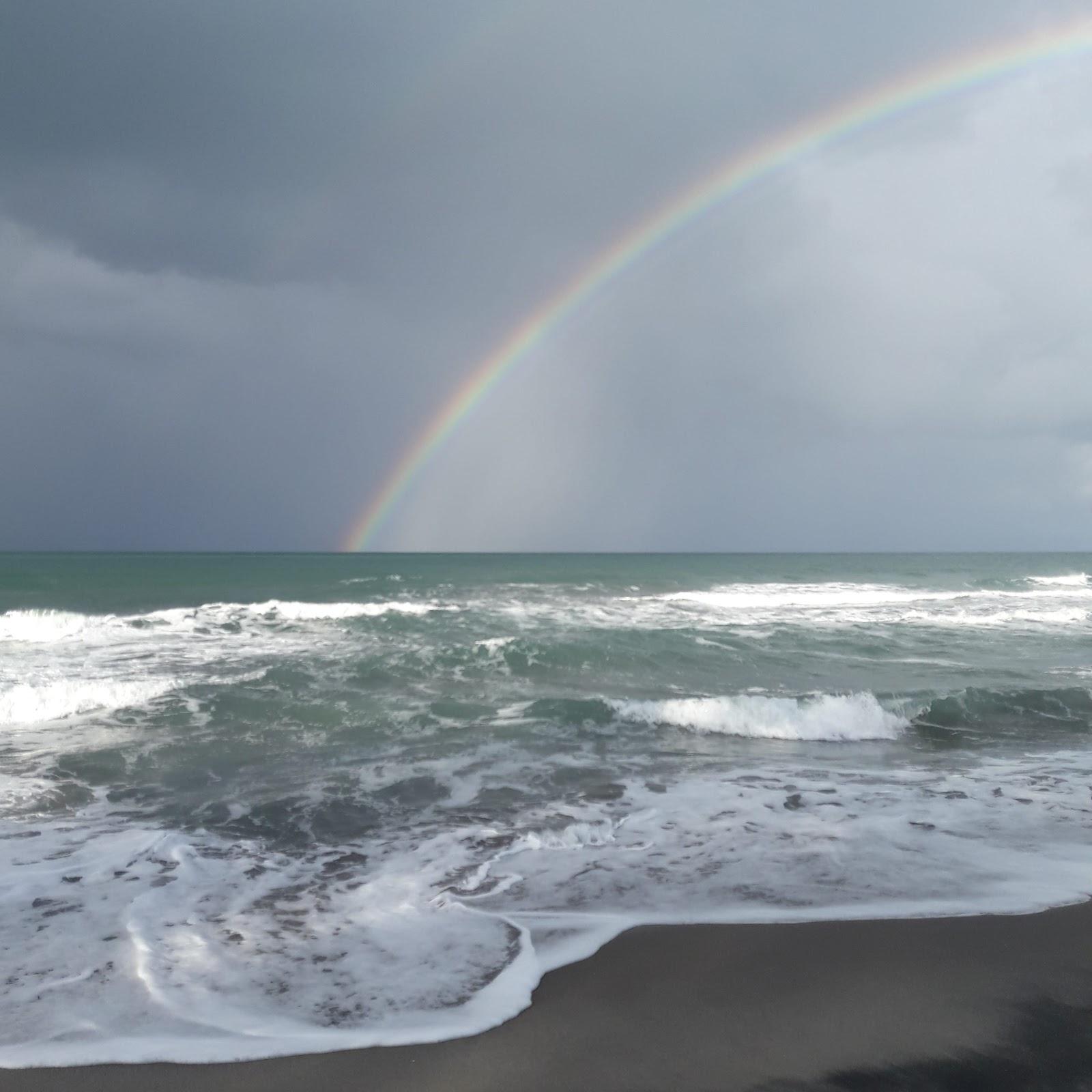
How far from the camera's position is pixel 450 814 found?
7859 mm

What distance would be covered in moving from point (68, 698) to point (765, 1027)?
13.6 meters

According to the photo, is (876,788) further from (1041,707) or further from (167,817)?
(167,817)

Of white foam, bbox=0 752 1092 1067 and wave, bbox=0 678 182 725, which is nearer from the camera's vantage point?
white foam, bbox=0 752 1092 1067

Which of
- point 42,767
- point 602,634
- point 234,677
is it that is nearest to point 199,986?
point 42,767

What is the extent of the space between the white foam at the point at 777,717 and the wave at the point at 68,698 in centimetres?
851

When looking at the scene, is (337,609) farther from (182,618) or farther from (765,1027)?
(765,1027)

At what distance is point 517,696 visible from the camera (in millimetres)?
14594

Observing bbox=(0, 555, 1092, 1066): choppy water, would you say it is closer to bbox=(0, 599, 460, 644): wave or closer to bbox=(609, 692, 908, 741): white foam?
bbox=(609, 692, 908, 741): white foam

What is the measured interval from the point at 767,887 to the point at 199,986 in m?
3.84

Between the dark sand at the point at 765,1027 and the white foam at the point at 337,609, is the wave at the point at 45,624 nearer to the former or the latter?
the white foam at the point at 337,609

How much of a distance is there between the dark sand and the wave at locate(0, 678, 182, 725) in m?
11.1

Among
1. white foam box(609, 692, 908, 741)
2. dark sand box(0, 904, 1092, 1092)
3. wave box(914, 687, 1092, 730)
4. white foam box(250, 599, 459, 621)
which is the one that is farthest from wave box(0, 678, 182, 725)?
wave box(914, 687, 1092, 730)

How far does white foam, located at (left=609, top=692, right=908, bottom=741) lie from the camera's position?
472 inches

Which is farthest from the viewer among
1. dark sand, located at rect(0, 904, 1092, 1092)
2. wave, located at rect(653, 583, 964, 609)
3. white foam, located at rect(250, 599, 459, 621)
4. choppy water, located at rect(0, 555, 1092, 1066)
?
wave, located at rect(653, 583, 964, 609)
